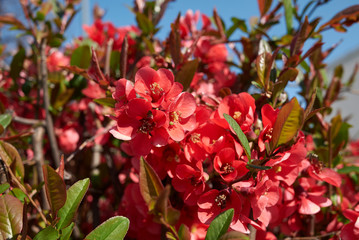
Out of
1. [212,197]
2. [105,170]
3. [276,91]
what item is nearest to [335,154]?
[276,91]

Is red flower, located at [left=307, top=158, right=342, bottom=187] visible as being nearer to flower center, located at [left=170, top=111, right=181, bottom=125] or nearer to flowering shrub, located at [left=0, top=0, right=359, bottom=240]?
flowering shrub, located at [left=0, top=0, right=359, bottom=240]

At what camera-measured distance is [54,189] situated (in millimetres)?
519

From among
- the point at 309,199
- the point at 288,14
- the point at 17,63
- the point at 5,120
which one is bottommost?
the point at 309,199

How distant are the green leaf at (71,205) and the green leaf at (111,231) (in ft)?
0.17

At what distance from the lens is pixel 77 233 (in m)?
0.88

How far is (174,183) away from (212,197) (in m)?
0.08

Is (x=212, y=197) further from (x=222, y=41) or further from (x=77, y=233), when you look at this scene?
(x=222, y=41)

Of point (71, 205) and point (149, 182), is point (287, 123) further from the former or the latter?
point (71, 205)

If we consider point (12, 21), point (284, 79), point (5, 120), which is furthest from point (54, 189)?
point (12, 21)

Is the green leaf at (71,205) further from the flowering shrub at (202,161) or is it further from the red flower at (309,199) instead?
the red flower at (309,199)

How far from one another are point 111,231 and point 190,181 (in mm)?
189

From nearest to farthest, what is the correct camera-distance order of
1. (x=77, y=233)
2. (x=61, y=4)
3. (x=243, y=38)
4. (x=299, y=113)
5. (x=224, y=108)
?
(x=299, y=113) < (x=224, y=108) < (x=77, y=233) < (x=243, y=38) < (x=61, y=4)

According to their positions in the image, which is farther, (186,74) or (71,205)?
(186,74)

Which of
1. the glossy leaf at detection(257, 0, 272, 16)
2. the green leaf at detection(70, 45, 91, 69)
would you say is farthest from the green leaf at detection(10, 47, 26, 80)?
the glossy leaf at detection(257, 0, 272, 16)
